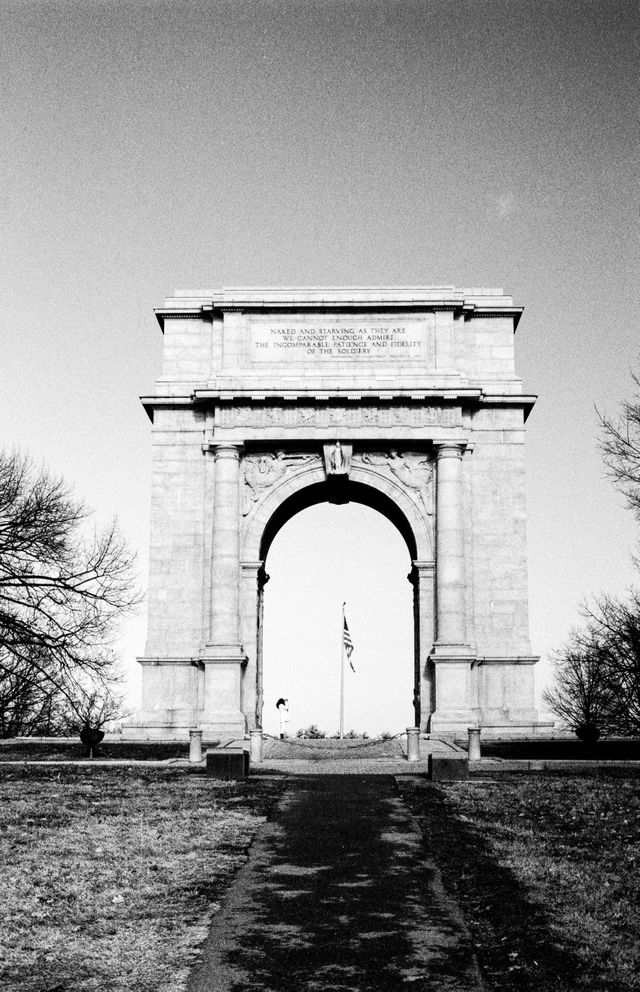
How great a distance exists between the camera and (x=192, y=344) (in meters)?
39.7

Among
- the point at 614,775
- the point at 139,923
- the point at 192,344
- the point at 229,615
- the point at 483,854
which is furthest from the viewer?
the point at 192,344

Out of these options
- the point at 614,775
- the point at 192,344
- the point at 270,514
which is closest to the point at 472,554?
the point at 270,514

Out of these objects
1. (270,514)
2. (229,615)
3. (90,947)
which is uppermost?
(270,514)

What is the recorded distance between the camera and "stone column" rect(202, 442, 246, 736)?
36.1m

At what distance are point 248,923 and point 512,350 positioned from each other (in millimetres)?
31116

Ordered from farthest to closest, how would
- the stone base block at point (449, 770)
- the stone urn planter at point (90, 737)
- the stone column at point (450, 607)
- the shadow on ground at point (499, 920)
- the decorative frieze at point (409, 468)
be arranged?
the decorative frieze at point (409, 468)
the stone column at point (450, 607)
the stone urn planter at point (90, 737)
the stone base block at point (449, 770)
the shadow on ground at point (499, 920)

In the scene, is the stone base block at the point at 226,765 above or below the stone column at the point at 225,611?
below

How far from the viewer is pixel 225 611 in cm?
3700

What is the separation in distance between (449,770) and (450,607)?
49.2 ft

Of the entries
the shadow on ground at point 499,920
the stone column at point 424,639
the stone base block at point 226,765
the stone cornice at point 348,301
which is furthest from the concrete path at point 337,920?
the stone cornice at point 348,301

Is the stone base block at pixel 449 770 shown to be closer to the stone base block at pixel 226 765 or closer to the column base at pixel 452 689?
the stone base block at pixel 226 765

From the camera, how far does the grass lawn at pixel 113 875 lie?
8.91 m

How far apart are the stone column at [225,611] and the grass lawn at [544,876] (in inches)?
644

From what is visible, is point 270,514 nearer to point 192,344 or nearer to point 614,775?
point 192,344
